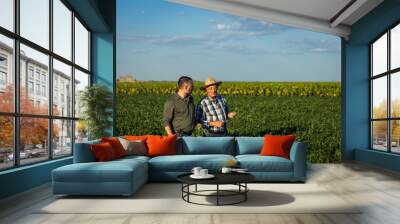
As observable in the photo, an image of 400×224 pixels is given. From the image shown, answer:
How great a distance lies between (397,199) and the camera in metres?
5.23

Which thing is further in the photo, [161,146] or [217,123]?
[217,123]

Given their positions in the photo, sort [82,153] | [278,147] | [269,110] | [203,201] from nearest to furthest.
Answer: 1. [203,201]
2. [82,153]
3. [278,147]
4. [269,110]

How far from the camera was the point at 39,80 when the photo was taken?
6.46 meters

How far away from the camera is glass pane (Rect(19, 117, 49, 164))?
231 inches

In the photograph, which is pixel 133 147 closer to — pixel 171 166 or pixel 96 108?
pixel 171 166

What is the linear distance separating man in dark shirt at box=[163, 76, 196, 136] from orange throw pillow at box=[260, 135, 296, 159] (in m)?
2.26

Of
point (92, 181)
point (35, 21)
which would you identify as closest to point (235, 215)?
point (92, 181)

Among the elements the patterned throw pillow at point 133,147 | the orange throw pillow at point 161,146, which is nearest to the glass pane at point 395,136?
the orange throw pillow at point 161,146

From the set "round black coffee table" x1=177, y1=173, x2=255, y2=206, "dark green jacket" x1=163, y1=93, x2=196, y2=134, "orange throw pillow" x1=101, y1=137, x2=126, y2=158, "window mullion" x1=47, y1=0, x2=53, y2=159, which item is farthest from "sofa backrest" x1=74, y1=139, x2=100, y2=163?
"dark green jacket" x1=163, y1=93, x2=196, y2=134

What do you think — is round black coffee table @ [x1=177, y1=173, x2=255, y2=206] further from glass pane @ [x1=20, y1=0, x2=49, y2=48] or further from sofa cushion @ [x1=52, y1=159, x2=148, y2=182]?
glass pane @ [x1=20, y1=0, x2=49, y2=48]

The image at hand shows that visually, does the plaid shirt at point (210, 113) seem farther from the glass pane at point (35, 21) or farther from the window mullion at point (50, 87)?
the glass pane at point (35, 21)

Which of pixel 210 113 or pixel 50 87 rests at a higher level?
pixel 50 87

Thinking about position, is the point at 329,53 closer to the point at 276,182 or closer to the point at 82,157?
the point at 276,182

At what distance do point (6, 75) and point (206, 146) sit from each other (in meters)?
3.47
